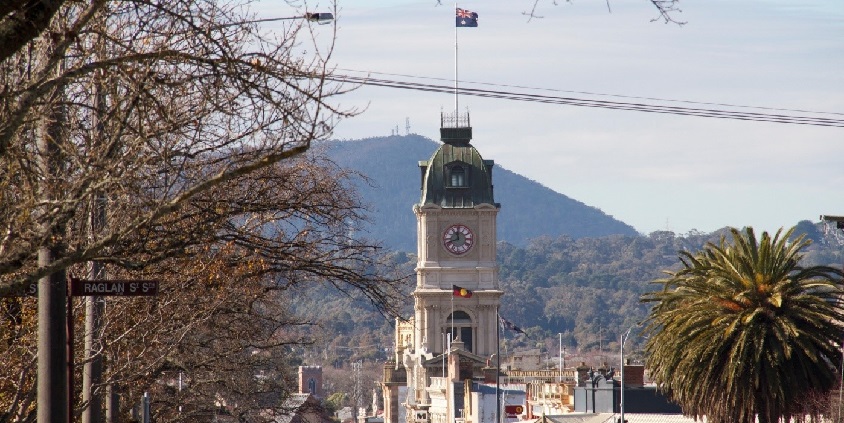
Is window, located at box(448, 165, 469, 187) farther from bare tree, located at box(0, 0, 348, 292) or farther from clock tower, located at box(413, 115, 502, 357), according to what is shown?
bare tree, located at box(0, 0, 348, 292)

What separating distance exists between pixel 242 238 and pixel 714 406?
18.6 metres

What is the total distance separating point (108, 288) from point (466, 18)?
83.4 metres

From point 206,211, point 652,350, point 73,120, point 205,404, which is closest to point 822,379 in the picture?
point 652,350

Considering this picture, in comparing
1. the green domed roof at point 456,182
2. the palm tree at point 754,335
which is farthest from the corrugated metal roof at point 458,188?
the palm tree at point 754,335

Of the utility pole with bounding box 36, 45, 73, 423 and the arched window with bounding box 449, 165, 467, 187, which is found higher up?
the arched window with bounding box 449, 165, 467, 187

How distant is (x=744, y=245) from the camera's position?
38.1 meters

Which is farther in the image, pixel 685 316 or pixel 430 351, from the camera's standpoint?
pixel 430 351

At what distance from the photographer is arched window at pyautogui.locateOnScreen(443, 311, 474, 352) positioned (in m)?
126

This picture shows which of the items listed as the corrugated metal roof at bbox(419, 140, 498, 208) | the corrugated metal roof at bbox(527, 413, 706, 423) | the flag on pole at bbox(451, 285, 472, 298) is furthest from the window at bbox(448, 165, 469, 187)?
the corrugated metal roof at bbox(527, 413, 706, 423)

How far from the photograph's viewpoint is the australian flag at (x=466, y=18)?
98.1 m

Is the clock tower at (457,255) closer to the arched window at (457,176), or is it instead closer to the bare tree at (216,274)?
the arched window at (457,176)

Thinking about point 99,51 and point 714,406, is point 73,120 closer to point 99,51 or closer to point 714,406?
point 99,51

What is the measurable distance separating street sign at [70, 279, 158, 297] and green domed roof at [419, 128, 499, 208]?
11232 cm

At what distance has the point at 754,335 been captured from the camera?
37.1m
